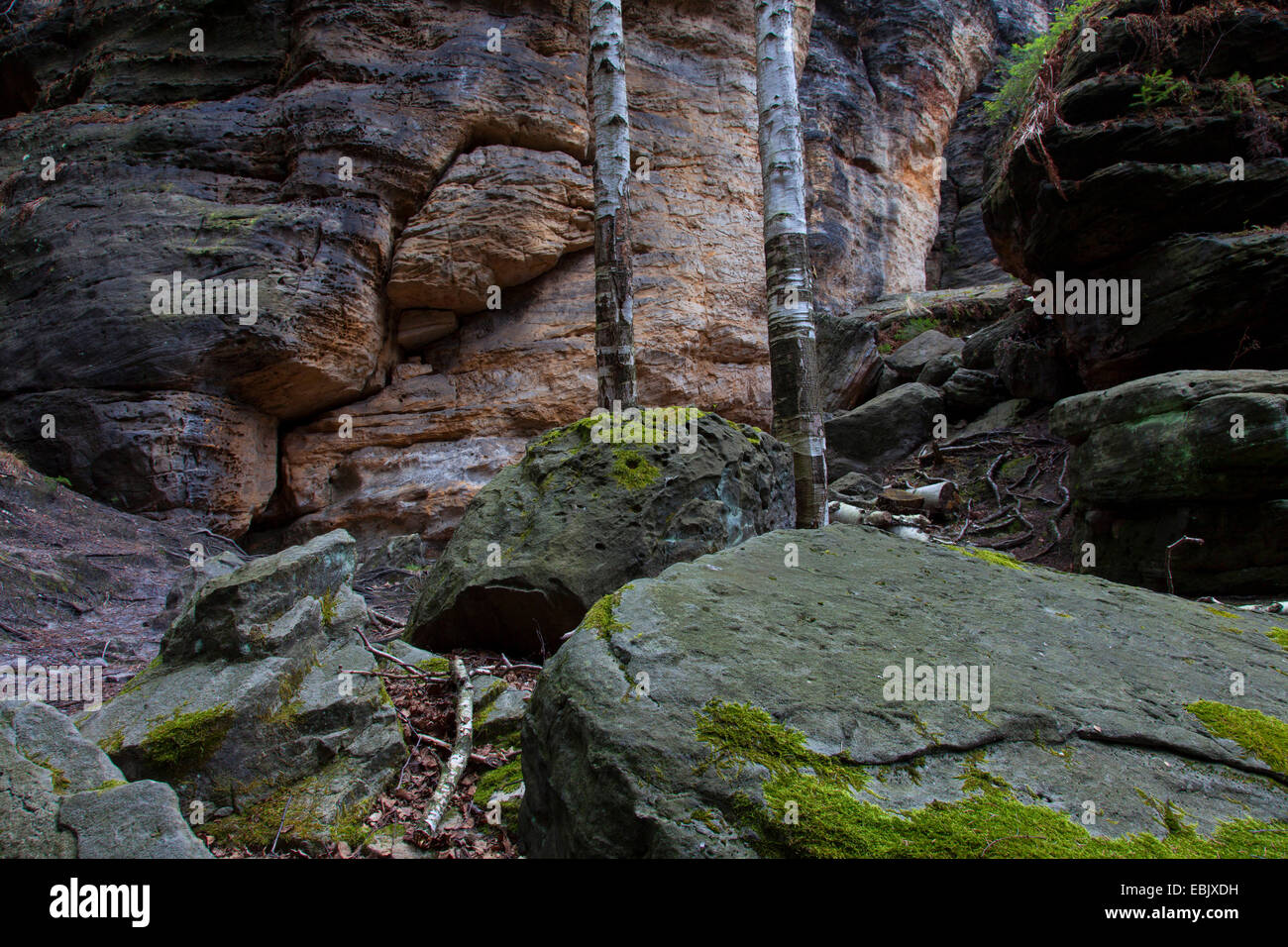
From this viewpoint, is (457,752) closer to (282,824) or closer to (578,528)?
(282,824)

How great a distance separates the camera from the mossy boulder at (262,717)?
Result: 2986 millimetres

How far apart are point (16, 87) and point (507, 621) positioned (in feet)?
53.6

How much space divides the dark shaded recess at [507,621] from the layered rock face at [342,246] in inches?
243

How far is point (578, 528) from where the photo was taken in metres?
4.98

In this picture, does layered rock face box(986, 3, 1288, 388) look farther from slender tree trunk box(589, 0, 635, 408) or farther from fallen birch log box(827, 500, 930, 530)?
slender tree trunk box(589, 0, 635, 408)

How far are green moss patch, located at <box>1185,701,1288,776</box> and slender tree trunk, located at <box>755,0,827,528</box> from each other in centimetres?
427

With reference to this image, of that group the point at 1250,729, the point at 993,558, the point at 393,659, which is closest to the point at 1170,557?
the point at 993,558

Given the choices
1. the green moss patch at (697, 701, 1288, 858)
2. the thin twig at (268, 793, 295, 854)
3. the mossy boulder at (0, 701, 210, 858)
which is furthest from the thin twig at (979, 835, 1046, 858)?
the thin twig at (268, 793, 295, 854)

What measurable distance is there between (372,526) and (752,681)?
9774 millimetres

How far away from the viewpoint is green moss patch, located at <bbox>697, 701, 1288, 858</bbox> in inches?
74.2

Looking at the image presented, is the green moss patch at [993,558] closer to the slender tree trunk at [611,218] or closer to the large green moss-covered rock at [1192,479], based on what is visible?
the large green moss-covered rock at [1192,479]

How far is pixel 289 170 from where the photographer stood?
1100 centimetres

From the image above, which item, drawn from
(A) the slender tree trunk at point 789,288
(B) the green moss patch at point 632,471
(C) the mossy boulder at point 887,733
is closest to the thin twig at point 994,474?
(A) the slender tree trunk at point 789,288

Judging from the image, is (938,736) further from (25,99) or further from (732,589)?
(25,99)
